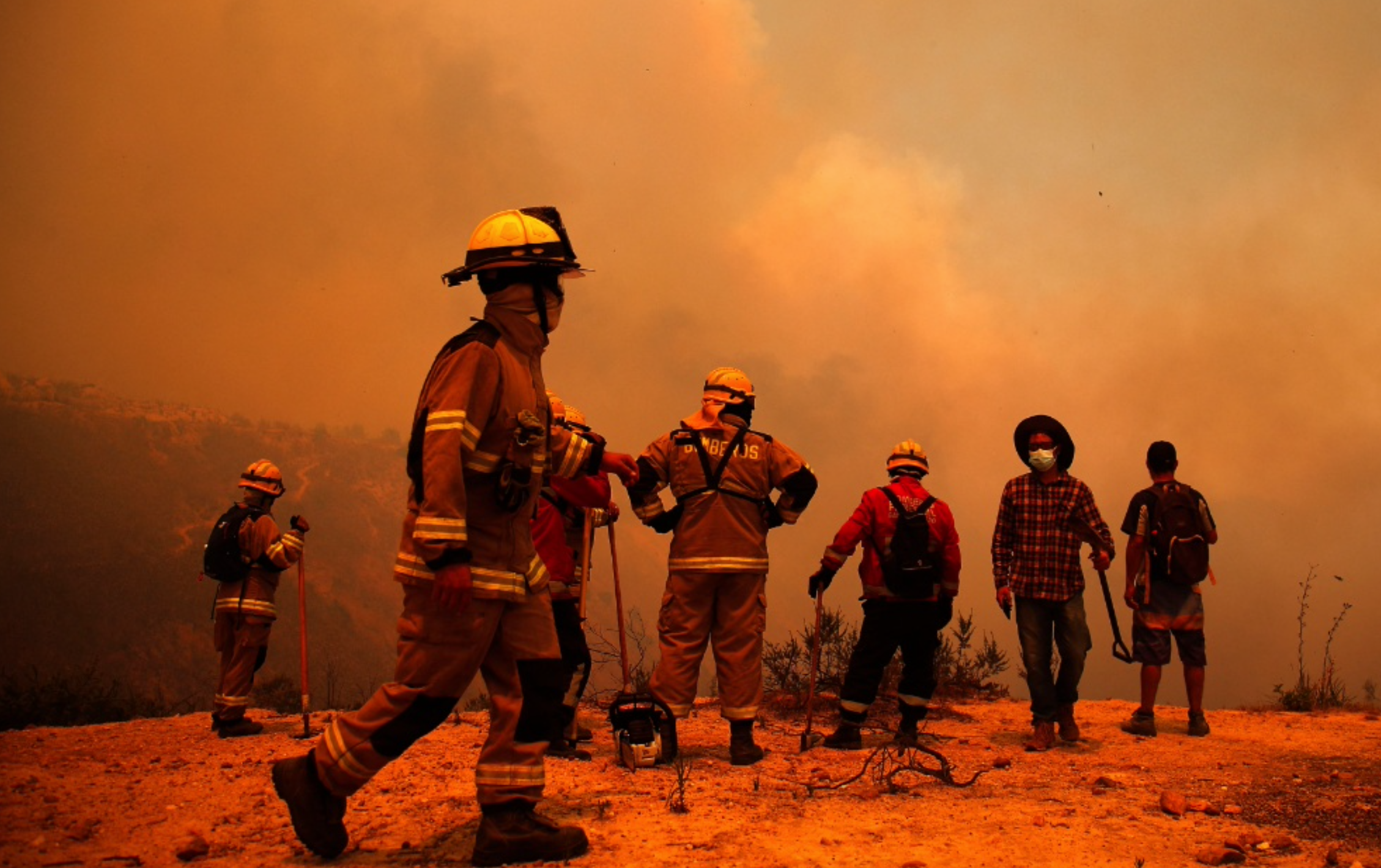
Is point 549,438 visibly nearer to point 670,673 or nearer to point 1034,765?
point 670,673

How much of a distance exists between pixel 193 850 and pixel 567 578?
3.15 m

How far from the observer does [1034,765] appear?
23.3ft

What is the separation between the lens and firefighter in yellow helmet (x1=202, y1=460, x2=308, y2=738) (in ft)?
28.5

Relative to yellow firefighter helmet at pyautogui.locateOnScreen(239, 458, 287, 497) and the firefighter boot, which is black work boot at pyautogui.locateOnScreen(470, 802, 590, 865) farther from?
yellow firefighter helmet at pyautogui.locateOnScreen(239, 458, 287, 497)

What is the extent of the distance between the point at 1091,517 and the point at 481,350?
18.3 feet

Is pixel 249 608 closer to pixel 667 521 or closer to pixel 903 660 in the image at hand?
pixel 667 521

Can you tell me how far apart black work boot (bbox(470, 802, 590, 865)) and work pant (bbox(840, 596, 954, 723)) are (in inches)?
144

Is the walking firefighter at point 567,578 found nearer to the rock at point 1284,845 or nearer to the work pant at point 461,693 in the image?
the work pant at point 461,693

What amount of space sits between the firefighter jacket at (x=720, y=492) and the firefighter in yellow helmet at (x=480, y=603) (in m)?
2.45

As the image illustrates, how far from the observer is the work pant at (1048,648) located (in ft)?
26.1

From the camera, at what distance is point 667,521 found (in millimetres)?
7262

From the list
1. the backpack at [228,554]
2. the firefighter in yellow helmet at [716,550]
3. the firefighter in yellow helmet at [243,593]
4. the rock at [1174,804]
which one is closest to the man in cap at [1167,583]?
the rock at [1174,804]

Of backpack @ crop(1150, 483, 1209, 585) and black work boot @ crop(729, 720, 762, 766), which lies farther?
backpack @ crop(1150, 483, 1209, 585)

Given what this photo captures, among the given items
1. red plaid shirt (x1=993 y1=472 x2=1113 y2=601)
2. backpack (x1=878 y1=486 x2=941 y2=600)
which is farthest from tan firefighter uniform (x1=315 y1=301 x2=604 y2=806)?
red plaid shirt (x1=993 y1=472 x2=1113 y2=601)
